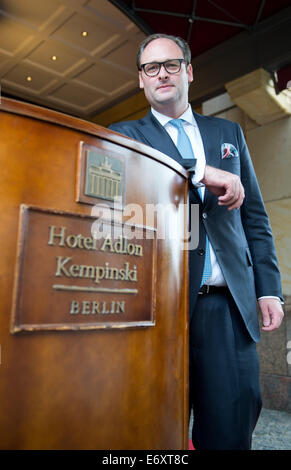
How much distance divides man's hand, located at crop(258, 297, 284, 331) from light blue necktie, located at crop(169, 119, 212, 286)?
0.87 feet

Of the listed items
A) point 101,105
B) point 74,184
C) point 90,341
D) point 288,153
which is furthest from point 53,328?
point 101,105

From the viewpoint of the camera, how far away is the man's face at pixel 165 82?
1.30 m

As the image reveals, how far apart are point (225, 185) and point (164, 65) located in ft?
1.76

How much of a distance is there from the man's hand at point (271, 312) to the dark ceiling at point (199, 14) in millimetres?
3583

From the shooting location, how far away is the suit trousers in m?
1.17

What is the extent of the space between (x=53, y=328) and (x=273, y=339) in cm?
326

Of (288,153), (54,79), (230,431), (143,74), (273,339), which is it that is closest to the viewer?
(230,431)

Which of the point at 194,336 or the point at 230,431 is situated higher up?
the point at 194,336

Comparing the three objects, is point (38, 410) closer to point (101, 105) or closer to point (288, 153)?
point (288, 153)

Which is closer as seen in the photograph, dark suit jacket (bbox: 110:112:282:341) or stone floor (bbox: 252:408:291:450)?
dark suit jacket (bbox: 110:112:282:341)

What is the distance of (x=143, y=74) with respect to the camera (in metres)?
1.34

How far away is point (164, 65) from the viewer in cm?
131

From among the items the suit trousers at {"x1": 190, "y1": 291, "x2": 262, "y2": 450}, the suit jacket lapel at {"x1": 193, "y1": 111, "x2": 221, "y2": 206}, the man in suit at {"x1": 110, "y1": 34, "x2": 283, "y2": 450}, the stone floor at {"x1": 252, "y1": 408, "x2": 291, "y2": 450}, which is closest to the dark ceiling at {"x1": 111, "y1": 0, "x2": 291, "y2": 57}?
the man in suit at {"x1": 110, "y1": 34, "x2": 283, "y2": 450}

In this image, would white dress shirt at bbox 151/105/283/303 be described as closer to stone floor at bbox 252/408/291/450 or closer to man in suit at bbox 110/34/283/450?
man in suit at bbox 110/34/283/450
